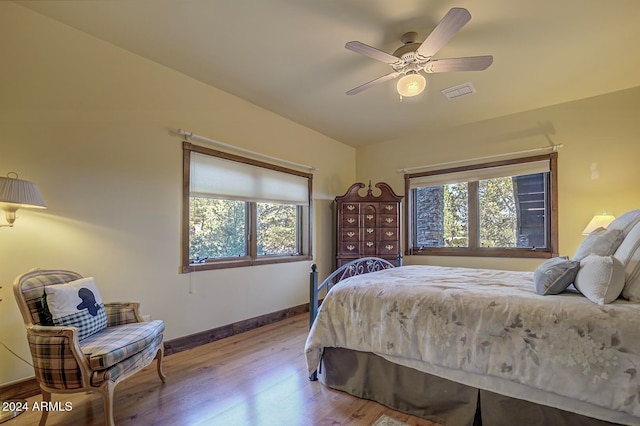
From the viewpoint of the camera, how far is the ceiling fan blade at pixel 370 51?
6.62 feet

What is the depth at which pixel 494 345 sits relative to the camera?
5.17 ft

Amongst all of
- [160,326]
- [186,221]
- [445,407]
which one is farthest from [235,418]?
[186,221]

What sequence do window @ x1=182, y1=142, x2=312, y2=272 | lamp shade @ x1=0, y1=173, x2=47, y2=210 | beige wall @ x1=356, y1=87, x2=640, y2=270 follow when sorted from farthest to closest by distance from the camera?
beige wall @ x1=356, y1=87, x2=640, y2=270, window @ x1=182, y1=142, x2=312, y2=272, lamp shade @ x1=0, y1=173, x2=47, y2=210

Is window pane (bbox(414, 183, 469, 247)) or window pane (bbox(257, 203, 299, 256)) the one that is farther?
window pane (bbox(414, 183, 469, 247))

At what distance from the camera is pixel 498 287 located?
1.96 m

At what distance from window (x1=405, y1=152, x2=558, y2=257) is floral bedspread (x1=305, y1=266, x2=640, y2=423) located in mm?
1956

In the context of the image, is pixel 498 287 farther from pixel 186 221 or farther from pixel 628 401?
pixel 186 221

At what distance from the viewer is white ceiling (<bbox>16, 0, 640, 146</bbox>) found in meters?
2.10

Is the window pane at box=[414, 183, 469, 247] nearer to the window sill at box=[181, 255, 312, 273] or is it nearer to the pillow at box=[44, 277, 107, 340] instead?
the window sill at box=[181, 255, 312, 273]

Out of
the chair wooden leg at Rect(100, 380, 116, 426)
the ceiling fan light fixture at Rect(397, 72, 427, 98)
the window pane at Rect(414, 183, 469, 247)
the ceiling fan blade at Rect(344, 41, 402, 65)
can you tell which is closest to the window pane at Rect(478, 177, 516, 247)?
the window pane at Rect(414, 183, 469, 247)

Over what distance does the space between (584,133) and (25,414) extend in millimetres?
→ 5584

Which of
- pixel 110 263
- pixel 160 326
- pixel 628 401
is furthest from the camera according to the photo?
pixel 110 263

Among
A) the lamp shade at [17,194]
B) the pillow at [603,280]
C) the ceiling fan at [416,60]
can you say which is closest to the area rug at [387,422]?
the pillow at [603,280]

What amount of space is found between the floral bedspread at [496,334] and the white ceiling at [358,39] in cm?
192
